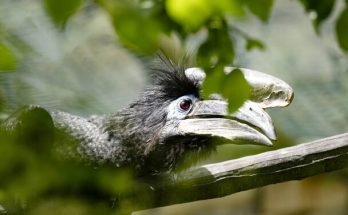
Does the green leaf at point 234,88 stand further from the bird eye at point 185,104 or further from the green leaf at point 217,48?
the bird eye at point 185,104

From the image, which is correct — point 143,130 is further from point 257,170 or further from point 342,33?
point 342,33

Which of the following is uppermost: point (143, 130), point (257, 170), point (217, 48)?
point (217, 48)

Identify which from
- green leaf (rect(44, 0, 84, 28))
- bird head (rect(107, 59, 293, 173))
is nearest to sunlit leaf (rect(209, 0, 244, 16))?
green leaf (rect(44, 0, 84, 28))

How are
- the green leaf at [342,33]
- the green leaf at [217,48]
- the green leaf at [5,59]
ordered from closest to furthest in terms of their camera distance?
the green leaf at [5,59] → the green leaf at [342,33] → the green leaf at [217,48]

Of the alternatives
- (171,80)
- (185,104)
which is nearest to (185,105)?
(185,104)

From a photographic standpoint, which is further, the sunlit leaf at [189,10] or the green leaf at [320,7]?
the green leaf at [320,7]

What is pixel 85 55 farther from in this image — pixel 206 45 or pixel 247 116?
pixel 206 45

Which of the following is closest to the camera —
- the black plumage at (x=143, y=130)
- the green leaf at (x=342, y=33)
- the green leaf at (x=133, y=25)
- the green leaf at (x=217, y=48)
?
the green leaf at (x=133, y=25)

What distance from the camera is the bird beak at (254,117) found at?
2.05 metres

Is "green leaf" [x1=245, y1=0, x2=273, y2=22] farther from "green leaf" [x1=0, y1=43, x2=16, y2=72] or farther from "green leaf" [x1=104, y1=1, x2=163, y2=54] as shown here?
"green leaf" [x1=0, y1=43, x2=16, y2=72]

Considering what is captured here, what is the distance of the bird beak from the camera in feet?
6.72

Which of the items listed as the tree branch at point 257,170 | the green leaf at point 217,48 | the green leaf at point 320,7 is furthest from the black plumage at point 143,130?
the green leaf at point 320,7

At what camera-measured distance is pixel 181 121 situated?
7.78ft

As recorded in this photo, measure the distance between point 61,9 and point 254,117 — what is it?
1.14 m
